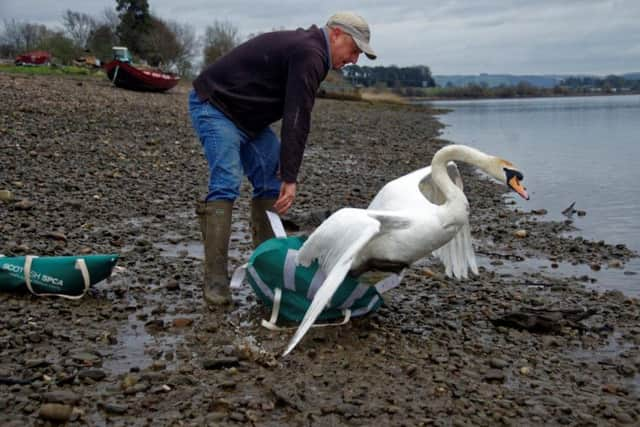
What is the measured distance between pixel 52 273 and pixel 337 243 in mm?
2381

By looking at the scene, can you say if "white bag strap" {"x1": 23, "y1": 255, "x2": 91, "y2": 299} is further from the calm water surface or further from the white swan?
the calm water surface

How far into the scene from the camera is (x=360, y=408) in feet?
13.6

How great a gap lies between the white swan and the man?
2.41ft

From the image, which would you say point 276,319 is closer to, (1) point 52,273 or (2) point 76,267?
(2) point 76,267

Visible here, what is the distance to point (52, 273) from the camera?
18.6 ft

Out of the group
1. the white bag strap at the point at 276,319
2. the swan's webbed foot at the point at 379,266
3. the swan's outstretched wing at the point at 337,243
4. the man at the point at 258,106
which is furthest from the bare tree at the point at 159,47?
the swan's outstretched wing at the point at 337,243

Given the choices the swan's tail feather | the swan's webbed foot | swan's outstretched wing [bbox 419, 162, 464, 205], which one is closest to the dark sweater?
the swan's webbed foot

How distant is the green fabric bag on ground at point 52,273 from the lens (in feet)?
18.5

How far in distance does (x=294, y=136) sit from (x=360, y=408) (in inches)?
88.4

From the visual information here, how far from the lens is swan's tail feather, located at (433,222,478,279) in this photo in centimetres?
656

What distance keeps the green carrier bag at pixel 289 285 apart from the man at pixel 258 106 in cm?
42

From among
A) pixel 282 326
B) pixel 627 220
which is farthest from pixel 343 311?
pixel 627 220

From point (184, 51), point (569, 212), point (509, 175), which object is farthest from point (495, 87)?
point (509, 175)

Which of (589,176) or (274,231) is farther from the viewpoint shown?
(589,176)
